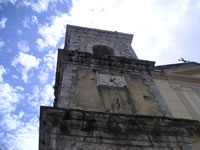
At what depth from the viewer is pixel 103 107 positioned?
6.49 meters

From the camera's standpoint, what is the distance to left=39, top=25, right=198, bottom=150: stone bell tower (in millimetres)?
5328

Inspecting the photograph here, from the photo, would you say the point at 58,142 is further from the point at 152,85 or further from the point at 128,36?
the point at 128,36

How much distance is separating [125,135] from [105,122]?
0.56m

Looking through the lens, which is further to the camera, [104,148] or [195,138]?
[195,138]

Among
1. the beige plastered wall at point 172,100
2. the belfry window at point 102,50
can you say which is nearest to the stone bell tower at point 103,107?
the beige plastered wall at point 172,100

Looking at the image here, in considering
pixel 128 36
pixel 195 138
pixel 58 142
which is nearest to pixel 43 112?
pixel 58 142

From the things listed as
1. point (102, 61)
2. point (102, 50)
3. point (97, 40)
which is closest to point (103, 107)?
point (102, 61)

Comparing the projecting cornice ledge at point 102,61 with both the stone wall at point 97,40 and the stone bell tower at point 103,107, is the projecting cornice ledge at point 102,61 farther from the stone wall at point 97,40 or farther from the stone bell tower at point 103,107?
the stone wall at point 97,40

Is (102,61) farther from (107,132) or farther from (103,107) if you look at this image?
(107,132)

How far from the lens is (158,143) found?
557 centimetres

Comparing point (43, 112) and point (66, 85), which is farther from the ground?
point (66, 85)

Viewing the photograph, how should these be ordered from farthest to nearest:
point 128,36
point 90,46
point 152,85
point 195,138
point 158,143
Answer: point 128,36
point 90,46
point 152,85
point 195,138
point 158,143

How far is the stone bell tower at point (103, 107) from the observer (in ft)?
17.5

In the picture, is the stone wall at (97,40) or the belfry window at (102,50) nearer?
the stone wall at (97,40)
